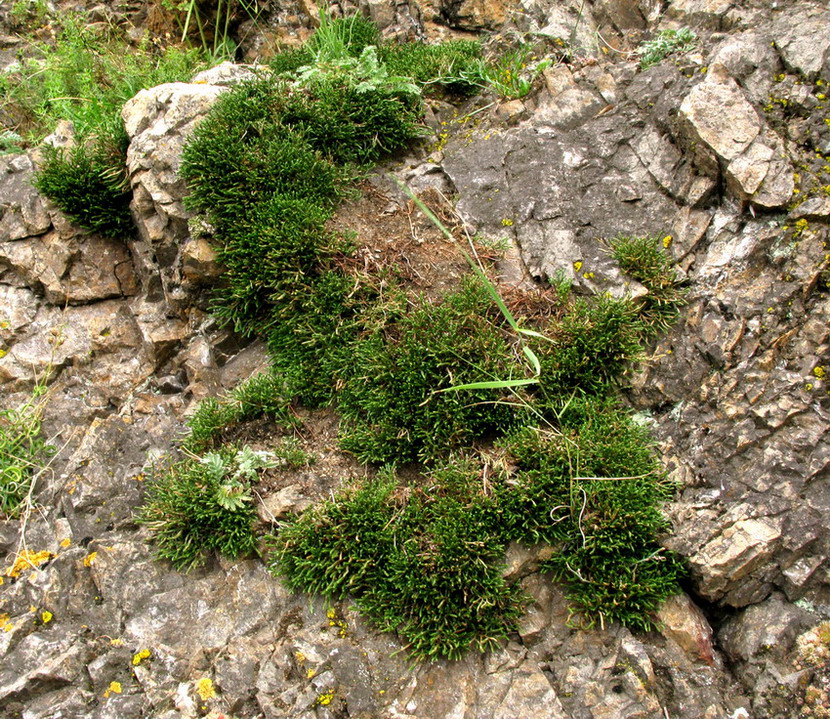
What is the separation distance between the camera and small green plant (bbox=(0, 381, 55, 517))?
4980mm

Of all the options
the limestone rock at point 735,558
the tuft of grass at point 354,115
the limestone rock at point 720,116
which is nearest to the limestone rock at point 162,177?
the tuft of grass at point 354,115

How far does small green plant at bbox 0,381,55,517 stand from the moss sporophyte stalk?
1.10 metres

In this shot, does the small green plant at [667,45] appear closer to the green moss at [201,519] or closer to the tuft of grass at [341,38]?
the tuft of grass at [341,38]

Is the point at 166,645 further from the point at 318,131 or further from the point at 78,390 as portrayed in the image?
the point at 318,131

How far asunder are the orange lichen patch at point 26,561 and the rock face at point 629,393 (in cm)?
3

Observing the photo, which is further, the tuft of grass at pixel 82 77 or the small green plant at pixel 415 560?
the tuft of grass at pixel 82 77

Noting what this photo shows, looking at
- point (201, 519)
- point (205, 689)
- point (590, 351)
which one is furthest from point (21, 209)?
point (590, 351)

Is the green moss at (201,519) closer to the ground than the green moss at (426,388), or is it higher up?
closer to the ground

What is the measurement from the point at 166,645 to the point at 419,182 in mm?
4312

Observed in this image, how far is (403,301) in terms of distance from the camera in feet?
17.2

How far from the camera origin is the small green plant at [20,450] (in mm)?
4980

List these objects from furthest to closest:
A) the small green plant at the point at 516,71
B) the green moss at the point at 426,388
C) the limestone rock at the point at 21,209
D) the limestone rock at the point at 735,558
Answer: the small green plant at the point at 516,71 < the limestone rock at the point at 21,209 < the green moss at the point at 426,388 < the limestone rock at the point at 735,558

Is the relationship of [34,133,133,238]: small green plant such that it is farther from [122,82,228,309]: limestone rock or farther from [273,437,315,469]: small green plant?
[273,437,315,469]: small green plant

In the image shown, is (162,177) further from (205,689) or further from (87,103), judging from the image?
(205,689)
